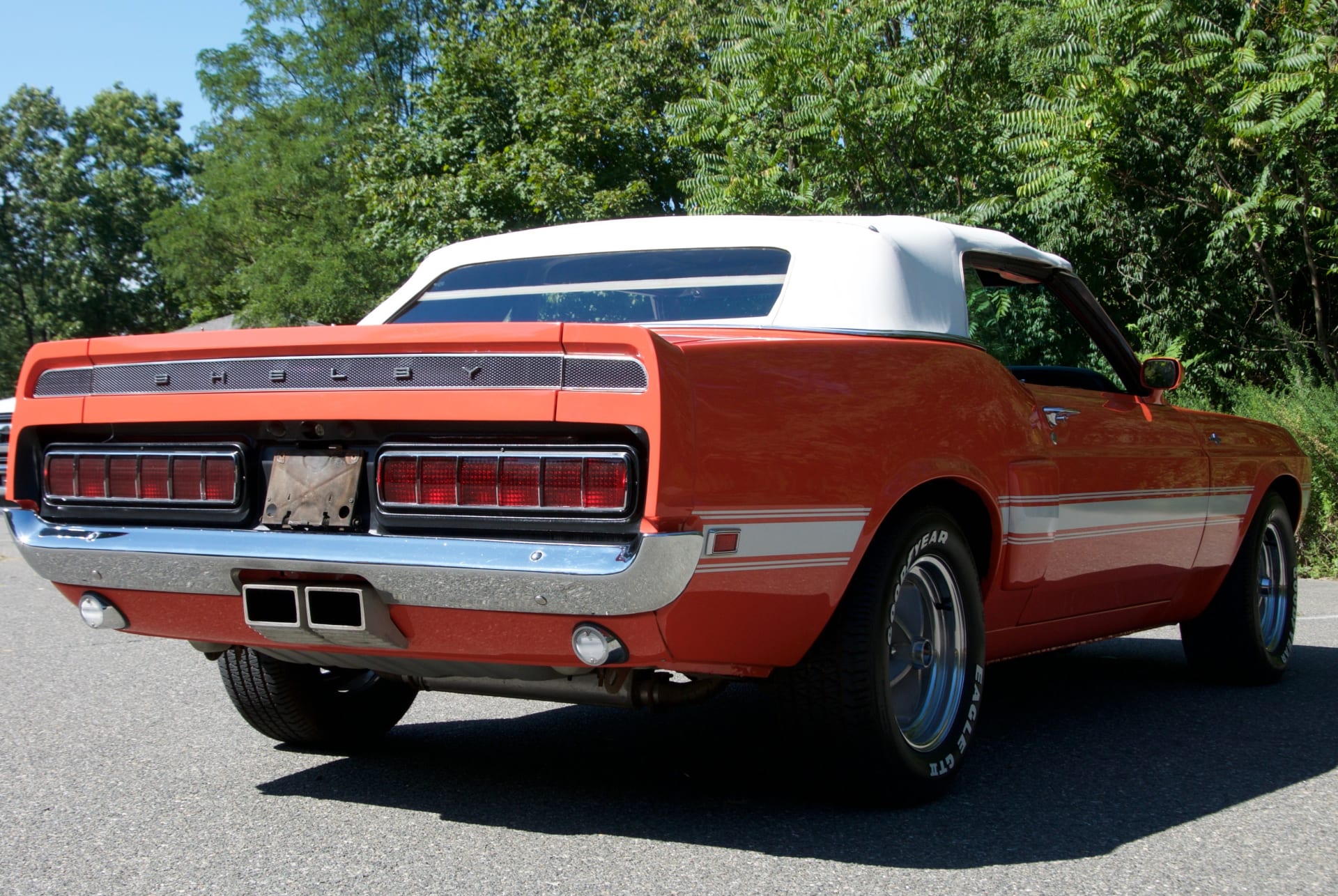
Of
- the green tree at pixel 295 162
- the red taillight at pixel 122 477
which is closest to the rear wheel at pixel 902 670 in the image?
the red taillight at pixel 122 477

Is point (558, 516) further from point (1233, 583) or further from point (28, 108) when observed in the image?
point (28, 108)

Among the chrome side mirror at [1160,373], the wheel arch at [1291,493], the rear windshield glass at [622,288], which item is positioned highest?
the rear windshield glass at [622,288]

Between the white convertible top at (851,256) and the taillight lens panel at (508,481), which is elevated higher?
the white convertible top at (851,256)

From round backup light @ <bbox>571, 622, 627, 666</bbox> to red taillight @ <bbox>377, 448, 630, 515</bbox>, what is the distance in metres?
0.26

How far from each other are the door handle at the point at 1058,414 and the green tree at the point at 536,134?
14861 millimetres

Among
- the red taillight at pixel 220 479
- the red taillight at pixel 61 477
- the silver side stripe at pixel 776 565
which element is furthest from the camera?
the red taillight at pixel 61 477

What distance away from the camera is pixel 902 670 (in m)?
3.62

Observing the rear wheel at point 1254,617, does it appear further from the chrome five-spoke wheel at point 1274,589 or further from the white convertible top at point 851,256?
the white convertible top at point 851,256

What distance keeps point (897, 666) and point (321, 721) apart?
1748mm

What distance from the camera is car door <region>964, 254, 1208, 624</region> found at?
4.11m

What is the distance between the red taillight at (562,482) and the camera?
2.82 m

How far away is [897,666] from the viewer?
3.60 meters

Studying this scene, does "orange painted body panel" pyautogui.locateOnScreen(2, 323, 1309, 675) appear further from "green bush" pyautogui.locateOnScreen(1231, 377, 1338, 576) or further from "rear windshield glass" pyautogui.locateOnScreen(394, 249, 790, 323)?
"green bush" pyautogui.locateOnScreen(1231, 377, 1338, 576)

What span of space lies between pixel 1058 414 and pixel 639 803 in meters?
1.72
